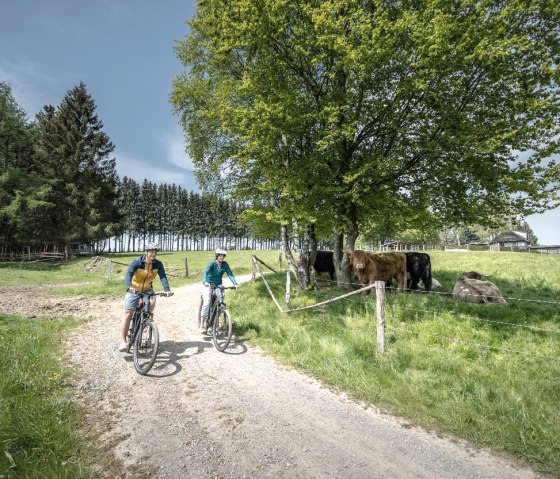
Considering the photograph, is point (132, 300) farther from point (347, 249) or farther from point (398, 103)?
point (398, 103)

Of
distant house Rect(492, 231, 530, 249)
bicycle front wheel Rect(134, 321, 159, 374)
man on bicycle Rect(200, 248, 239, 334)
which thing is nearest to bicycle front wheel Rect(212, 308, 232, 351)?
man on bicycle Rect(200, 248, 239, 334)

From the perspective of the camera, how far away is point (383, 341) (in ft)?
21.0

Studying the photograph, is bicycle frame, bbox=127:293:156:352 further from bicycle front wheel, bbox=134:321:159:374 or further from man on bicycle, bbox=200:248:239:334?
man on bicycle, bbox=200:248:239:334

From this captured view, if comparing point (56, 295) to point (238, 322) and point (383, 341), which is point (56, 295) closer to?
point (238, 322)

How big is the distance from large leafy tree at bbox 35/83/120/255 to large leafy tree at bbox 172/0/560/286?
34.7 m

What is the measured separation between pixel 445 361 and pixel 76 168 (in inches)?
1772

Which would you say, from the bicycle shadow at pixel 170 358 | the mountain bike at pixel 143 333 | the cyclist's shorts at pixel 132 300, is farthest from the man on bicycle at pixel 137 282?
the bicycle shadow at pixel 170 358

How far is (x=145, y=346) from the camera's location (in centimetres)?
621

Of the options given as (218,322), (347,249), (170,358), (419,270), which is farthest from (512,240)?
(170,358)

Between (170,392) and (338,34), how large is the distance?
35.0 feet

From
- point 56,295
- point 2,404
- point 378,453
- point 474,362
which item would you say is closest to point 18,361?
point 2,404

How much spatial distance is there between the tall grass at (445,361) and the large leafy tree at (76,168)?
36.1m

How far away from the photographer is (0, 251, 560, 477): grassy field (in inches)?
155

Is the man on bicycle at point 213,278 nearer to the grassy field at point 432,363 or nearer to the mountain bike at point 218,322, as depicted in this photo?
the mountain bike at point 218,322
